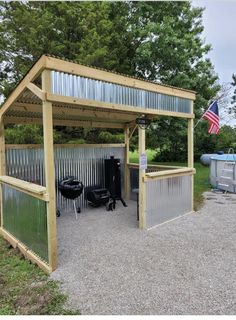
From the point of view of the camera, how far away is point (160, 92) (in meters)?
5.28

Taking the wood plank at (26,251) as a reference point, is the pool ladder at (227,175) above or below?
above

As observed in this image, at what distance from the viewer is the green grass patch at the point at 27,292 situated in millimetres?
2625

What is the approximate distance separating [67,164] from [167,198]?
2.60m

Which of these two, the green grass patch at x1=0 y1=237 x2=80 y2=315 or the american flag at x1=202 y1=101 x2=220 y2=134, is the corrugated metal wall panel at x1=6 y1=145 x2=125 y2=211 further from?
the american flag at x1=202 y1=101 x2=220 y2=134

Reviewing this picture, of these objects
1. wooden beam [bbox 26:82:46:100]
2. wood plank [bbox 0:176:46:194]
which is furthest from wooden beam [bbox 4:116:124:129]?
wooden beam [bbox 26:82:46:100]

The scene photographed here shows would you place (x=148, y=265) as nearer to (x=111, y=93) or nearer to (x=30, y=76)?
(x=111, y=93)

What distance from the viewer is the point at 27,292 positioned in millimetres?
2961

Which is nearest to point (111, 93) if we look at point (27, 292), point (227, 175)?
point (27, 292)

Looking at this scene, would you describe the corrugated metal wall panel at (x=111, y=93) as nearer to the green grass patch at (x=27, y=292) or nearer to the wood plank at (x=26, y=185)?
the wood plank at (x=26, y=185)

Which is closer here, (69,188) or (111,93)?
(111,93)

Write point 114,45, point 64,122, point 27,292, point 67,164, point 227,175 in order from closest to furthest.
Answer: point 27,292 < point 67,164 < point 64,122 < point 227,175 < point 114,45

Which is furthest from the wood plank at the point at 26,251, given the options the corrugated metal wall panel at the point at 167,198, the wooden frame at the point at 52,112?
the corrugated metal wall panel at the point at 167,198

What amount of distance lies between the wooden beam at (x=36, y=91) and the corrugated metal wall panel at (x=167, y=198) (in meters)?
2.63

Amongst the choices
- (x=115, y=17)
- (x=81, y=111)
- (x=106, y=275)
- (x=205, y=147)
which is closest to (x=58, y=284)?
(x=106, y=275)
